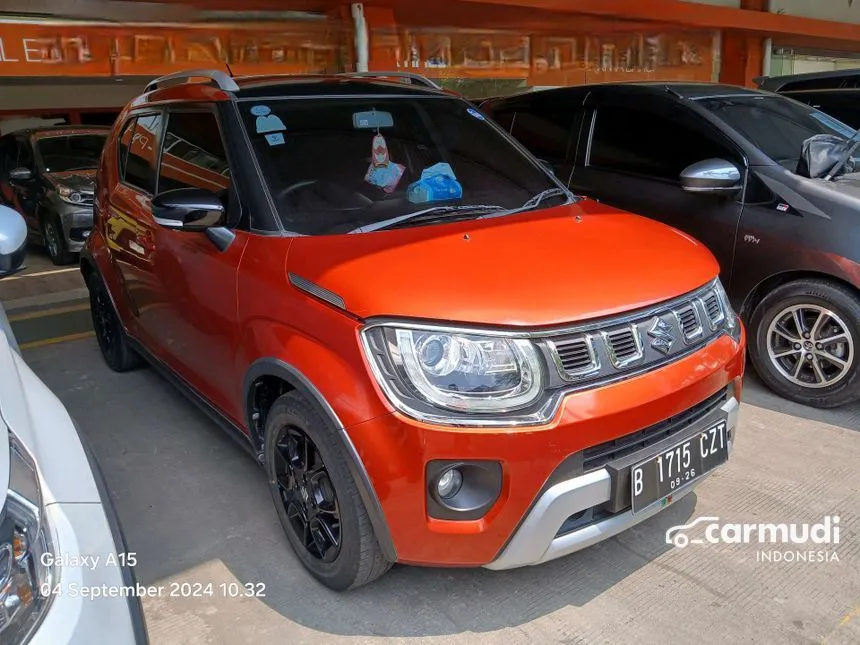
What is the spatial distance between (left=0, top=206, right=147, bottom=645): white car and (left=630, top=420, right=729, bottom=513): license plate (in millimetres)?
1450

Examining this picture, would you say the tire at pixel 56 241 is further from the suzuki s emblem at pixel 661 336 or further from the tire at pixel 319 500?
the suzuki s emblem at pixel 661 336

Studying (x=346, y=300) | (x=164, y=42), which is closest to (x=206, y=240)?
(x=346, y=300)

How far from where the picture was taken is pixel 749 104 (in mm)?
4594

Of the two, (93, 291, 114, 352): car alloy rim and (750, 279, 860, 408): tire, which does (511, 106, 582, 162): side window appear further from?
(93, 291, 114, 352): car alloy rim

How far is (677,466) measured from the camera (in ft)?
7.66

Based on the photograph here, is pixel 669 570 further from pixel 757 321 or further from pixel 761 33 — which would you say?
pixel 761 33

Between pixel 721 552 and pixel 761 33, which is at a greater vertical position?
pixel 761 33

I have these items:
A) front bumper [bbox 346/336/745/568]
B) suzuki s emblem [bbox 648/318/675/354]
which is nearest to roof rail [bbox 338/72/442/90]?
suzuki s emblem [bbox 648/318/675/354]

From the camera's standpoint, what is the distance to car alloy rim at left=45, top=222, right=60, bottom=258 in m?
8.39

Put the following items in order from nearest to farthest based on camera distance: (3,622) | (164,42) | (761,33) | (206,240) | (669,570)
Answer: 1. (3,622)
2. (669,570)
3. (206,240)
4. (164,42)
5. (761,33)

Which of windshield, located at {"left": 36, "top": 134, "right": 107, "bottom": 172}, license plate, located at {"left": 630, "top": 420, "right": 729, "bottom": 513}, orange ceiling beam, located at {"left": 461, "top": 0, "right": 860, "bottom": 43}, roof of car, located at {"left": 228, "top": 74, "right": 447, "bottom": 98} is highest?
orange ceiling beam, located at {"left": 461, "top": 0, "right": 860, "bottom": 43}

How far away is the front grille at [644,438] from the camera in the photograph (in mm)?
2182

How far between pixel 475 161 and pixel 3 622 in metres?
2.60

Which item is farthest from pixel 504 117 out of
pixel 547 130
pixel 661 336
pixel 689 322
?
pixel 661 336
